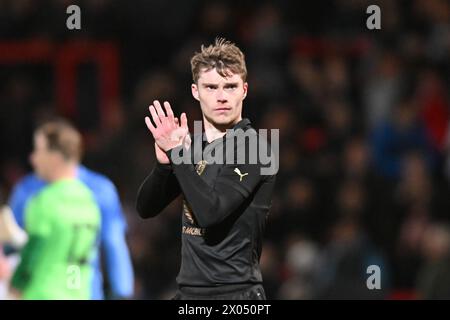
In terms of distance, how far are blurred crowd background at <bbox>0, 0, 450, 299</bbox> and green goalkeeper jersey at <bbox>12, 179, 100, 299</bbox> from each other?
8.01 ft

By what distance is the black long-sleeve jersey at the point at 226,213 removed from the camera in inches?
169

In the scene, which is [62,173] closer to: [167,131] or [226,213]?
[167,131]

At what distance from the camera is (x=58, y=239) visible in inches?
251

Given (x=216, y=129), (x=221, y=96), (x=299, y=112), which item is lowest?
(x=299, y=112)

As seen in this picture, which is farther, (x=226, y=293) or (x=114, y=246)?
(x=114, y=246)

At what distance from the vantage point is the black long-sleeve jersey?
430cm

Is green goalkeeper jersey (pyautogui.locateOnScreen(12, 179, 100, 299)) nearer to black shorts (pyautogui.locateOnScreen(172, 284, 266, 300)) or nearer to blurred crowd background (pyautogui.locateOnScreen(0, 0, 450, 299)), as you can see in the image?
black shorts (pyautogui.locateOnScreen(172, 284, 266, 300))

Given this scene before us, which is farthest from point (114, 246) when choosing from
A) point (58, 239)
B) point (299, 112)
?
point (299, 112)

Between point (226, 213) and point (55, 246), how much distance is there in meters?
2.38

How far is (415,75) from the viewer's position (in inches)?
400

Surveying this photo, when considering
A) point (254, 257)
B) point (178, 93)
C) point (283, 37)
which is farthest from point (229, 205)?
point (283, 37)

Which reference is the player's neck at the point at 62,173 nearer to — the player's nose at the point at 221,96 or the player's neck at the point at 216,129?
the player's neck at the point at 216,129

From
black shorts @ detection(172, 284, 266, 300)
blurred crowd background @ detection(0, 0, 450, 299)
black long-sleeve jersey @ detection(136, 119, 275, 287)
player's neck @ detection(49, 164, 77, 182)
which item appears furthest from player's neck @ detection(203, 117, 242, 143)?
blurred crowd background @ detection(0, 0, 450, 299)

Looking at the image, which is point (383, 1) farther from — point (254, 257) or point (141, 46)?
point (254, 257)
